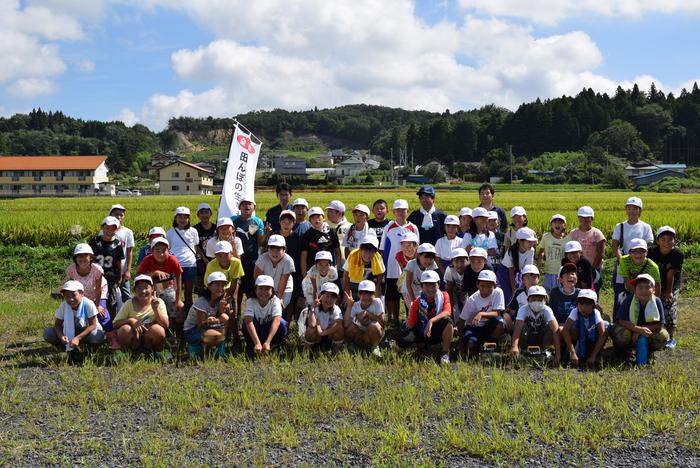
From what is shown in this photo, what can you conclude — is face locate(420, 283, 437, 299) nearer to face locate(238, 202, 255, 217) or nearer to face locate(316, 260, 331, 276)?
face locate(316, 260, 331, 276)

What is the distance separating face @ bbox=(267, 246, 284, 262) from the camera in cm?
752

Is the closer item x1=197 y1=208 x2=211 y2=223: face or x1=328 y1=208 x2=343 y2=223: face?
x1=328 y1=208 x2=343 y2=223: face

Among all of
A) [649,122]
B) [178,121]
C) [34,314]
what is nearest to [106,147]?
[178,121]

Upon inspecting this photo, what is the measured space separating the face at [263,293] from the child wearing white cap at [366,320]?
99 centimetres

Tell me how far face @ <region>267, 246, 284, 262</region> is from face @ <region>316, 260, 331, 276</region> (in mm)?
482

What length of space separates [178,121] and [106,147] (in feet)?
252

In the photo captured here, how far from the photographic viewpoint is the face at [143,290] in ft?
22.9

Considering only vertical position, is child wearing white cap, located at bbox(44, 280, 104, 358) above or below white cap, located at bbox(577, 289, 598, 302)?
below

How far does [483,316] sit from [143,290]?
406cm

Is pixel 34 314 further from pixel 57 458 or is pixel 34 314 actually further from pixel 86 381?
pixel 57 458

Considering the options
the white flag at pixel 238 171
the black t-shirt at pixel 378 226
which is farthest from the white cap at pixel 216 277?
the white flag at pixel 238 171

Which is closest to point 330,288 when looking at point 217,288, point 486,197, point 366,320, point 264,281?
point 366,320

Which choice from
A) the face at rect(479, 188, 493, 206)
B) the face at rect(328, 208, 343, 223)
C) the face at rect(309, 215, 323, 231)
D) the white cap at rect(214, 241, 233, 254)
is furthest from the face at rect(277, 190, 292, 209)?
the face at rect(479, 188, 493, 206)

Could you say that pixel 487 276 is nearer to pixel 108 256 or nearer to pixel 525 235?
pixel 525 235
